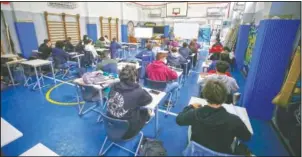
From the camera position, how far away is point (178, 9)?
1041cm

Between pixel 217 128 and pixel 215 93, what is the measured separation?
0.27m

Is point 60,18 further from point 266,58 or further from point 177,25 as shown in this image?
point 266,58

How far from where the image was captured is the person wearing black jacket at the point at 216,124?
1220 mm

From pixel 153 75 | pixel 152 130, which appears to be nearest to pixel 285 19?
pixel 153 75

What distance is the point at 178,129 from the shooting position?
8.91 ft

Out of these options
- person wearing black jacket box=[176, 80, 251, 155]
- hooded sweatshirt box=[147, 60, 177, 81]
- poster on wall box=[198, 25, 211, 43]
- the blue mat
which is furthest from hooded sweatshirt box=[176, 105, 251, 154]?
poster on wall box=[198, 25, 211, 43]

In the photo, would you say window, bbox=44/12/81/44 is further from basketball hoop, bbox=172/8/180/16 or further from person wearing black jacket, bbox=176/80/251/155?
person wearing black jacket, bbox=176/80/251/155

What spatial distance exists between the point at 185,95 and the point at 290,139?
2209 millimetres

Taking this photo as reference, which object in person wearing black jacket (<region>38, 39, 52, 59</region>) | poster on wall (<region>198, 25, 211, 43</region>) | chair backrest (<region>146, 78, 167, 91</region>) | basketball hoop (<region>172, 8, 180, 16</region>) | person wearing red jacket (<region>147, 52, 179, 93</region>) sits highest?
basketball hoop (<region>172, 8, 180, 16</region>)

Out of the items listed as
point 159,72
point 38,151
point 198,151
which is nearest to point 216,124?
point 198,151

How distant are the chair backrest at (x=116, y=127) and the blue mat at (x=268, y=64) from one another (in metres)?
2.50

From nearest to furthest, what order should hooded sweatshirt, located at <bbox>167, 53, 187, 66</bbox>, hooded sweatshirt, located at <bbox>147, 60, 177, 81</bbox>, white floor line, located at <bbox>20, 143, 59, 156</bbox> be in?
white floor line, located at <bbox>20, 143, 59, 156</bbox> → hooded sweatshirt, located at <bbox>147, 60, 177, 81</bbox> → hooded sweatshirt, located at <bbox>167, 53, 187, 66</bbox>

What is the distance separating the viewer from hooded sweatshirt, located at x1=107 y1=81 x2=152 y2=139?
1769 millimetres

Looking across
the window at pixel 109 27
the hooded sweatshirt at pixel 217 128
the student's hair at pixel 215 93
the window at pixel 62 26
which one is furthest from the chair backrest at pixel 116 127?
the window at pixel 109 27
